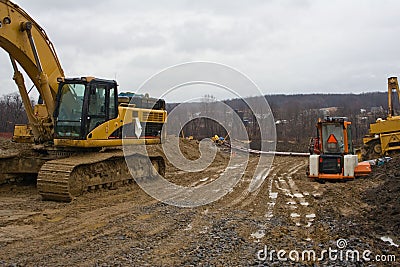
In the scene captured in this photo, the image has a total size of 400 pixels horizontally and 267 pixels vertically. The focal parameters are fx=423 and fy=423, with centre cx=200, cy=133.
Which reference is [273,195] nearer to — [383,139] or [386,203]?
[386,203]

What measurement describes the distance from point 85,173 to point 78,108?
5.11ft

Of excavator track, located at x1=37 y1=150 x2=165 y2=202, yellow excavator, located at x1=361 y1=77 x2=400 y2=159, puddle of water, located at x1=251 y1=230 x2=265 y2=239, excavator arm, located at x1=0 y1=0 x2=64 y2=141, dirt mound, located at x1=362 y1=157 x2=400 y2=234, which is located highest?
excavator arm, located at x1=0 y1=0 x2=64 y2=141

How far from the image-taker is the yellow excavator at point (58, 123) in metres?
9.23

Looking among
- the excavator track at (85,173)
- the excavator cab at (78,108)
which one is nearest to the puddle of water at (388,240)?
the excavator track at (85,173)

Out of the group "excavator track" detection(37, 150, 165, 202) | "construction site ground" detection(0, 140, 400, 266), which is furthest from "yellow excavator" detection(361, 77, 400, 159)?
"excavator track" detection(37, 150, 165, 202)

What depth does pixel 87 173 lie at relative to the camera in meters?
10.0

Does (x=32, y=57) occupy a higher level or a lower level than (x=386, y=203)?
higher

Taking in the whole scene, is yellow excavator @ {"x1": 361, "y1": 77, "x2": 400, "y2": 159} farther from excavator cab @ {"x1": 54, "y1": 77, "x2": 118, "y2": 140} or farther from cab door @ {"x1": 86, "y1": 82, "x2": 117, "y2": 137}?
excavator cab @ {"x1": 54, "y1": 77, "x2": 118, "y2": 140}

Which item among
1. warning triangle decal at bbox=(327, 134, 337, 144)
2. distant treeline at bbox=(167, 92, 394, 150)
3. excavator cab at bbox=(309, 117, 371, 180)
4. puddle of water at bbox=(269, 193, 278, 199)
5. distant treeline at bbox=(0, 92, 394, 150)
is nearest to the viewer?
puddle of water at bbox=(269, 193, 278, 199)

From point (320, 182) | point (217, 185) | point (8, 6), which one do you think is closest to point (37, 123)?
point (8, 6)

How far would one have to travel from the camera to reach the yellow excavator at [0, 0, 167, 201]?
923cm

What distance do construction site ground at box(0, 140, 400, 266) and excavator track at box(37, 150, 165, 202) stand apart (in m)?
0.25

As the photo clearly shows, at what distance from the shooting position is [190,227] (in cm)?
731

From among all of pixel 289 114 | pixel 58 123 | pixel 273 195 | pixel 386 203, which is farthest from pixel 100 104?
pixel 289 114
